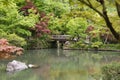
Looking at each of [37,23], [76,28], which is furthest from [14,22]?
[76,28]

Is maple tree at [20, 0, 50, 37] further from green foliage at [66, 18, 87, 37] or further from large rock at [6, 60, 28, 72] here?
large rock at [6, 60, 28, 72]

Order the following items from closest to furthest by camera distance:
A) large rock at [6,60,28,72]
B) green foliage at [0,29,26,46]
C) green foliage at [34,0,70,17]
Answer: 1. large rock at [6,60,28,72]
2. green foliage at [0,29,26,46]
3. green foliage at [34,0,70,17]

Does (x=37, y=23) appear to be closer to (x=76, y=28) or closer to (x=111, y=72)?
(x=76, y=28)

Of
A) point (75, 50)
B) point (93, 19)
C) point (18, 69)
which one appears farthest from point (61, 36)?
point (93, 19)

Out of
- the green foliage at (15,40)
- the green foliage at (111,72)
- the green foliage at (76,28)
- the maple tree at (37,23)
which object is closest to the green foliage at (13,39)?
the green foliage at (15,40)

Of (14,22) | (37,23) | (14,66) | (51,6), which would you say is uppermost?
(51,6)

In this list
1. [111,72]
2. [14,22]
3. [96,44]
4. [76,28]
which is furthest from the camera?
[76,28]

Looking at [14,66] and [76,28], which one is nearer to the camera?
[14,66]

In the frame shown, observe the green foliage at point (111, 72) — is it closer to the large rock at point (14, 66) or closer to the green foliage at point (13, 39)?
the large rock at point (14, 66)

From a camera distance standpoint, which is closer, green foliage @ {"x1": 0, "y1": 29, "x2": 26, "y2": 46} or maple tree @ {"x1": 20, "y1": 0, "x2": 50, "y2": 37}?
green foliage @ {"x1": 0, "y1": 29, "x2": 26, "y2": 46}

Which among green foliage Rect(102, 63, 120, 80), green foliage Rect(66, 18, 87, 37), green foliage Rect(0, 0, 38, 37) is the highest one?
green foliage Rect(0, 0, 38, 37)

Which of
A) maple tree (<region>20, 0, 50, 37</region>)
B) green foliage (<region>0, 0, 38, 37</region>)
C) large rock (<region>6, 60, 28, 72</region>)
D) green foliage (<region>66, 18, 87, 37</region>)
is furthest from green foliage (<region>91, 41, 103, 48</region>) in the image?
large rock (<region>6, 60, 28, 72</region>)

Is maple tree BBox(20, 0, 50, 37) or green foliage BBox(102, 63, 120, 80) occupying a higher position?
maple tree BBox(20, 0, 50, 37)

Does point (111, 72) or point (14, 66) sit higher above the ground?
point (111, 72)
